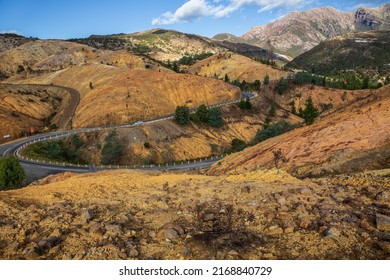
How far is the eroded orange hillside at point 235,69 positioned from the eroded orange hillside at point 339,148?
→ 104m

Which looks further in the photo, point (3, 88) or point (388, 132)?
point (3, 88)

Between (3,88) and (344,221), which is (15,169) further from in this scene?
(3,88)

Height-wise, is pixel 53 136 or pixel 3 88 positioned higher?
pixel 3 88

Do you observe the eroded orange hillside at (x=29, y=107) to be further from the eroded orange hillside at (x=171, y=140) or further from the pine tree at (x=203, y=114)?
the pine tree at (x=203, y=114)

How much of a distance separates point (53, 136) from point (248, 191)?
208ft

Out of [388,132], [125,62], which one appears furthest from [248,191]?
[125,62]

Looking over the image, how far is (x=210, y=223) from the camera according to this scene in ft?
29.6

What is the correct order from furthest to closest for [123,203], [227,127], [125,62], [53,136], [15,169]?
[125,62]
[227,127]
[53,136]
[15,169]
[123,203]

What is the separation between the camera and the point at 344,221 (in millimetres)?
8141

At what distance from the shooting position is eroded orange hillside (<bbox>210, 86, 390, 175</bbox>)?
669 inches

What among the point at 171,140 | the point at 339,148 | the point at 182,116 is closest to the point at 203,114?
the point at 182,116

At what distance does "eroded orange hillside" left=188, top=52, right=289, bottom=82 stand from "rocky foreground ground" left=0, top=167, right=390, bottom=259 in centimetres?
11791

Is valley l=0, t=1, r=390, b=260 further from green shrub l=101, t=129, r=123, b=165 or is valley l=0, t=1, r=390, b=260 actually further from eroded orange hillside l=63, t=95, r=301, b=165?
eroded orange hillside l=63, t=95, r=301, b=165

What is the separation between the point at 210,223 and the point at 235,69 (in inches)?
A: 5732
